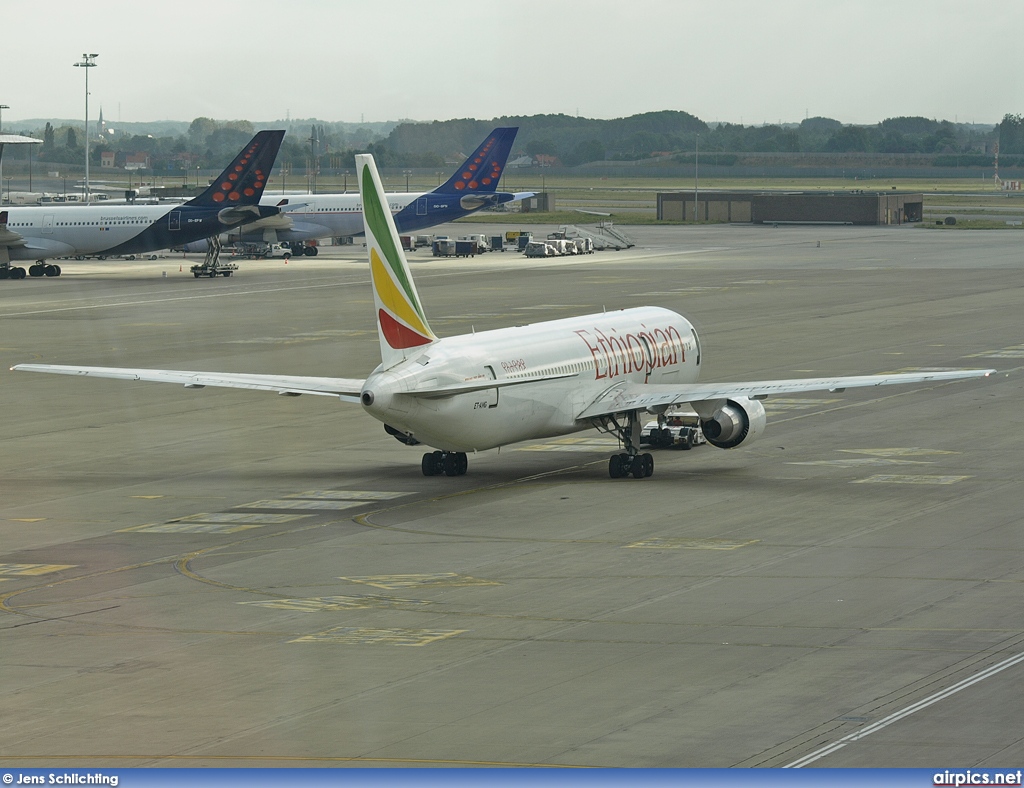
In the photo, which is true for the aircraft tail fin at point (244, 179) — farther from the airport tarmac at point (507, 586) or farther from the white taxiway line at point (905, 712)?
the white taxiway line at point (905, 712)

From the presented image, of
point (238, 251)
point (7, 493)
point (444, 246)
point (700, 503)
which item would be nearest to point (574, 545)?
point (700, 503)

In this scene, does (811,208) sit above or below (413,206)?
above

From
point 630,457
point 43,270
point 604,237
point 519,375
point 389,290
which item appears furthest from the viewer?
point 604,237

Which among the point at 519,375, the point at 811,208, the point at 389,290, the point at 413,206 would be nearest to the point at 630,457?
the point at 519,375

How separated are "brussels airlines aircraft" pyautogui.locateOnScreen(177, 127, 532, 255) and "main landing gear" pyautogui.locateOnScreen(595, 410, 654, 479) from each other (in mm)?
93401

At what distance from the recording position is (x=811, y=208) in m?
185

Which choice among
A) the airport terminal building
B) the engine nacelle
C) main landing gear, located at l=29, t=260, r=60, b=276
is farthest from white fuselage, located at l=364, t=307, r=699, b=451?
the airport terminal building

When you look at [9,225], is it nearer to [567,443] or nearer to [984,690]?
[567,443]

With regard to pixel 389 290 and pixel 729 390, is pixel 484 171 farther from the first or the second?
pixel 389 290

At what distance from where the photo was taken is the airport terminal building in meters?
182

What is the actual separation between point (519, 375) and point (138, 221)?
8539 cm

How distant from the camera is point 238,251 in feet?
482

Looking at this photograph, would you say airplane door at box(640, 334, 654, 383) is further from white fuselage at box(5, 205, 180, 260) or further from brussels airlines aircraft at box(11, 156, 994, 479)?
white fuselage at box(5, 205, 180, 260)

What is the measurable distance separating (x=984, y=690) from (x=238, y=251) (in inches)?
5059
